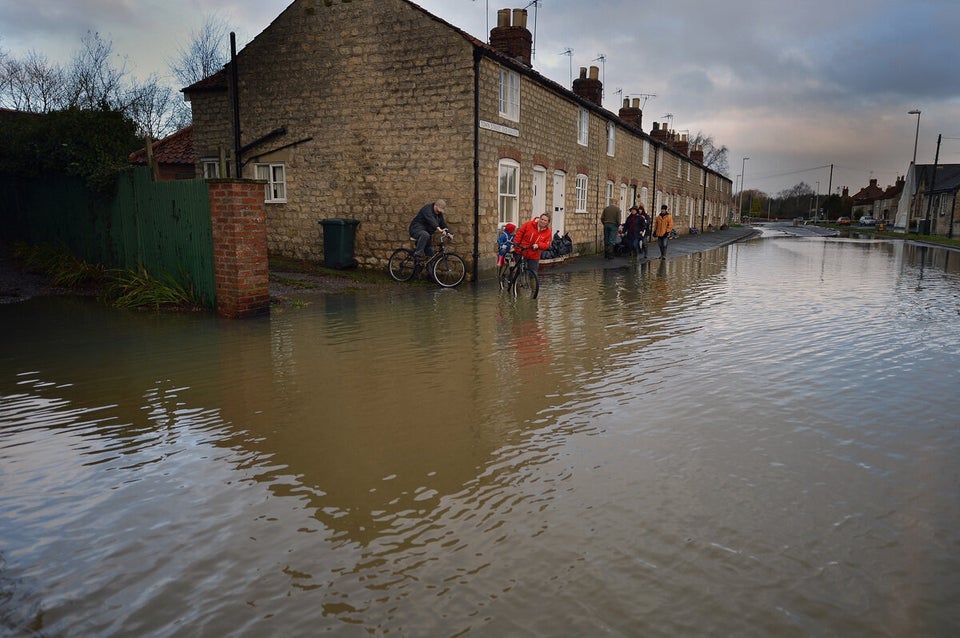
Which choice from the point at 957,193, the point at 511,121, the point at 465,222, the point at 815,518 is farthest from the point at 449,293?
the point at 957,193

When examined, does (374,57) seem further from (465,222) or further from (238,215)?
(238,215)

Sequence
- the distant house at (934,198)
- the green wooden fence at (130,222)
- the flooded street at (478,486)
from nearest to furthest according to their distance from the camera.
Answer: the flooded street at (478,486) < the green wooden fence at (130,222) < the distant house at (934,198)

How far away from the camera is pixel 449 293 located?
43.4 ft

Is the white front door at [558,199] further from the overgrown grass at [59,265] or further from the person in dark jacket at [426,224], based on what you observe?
the overgrown grass at [59,265]

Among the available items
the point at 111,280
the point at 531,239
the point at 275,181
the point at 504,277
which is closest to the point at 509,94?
the point at 504,277

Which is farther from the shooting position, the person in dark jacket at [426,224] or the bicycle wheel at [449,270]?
the bicycle wheel at [449,270]

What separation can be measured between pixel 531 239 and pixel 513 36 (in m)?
8.98

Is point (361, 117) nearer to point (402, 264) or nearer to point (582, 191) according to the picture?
point (402, 264)

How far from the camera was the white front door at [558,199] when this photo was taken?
20.6m

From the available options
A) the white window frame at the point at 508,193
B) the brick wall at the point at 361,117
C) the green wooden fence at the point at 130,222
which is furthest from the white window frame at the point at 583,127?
the green wooden fence at the point at 130,222

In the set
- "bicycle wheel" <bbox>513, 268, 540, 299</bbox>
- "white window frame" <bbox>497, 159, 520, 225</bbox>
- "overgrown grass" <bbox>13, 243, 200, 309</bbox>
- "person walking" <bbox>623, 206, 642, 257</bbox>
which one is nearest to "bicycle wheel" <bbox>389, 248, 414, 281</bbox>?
"white window frame" <bbox>497, 159, 520, 225</bbox>

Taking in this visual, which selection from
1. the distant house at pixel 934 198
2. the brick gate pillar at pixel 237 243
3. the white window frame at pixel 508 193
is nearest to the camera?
the brick gate pillar at pixel 237 243

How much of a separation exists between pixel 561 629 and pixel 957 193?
57.5 meters

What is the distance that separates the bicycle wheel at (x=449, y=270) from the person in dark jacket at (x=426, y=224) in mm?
501
